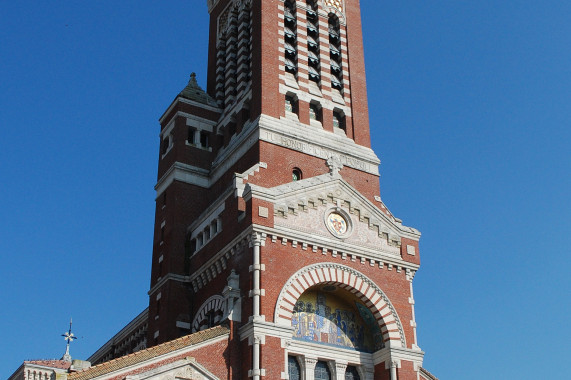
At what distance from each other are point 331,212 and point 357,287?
141 inches

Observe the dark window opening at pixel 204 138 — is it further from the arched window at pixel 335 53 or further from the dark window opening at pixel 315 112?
the arched window at pixel 335 53

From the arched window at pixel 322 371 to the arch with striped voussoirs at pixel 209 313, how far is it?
15.1ft

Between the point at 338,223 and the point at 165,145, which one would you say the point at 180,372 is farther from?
the point at 165,145

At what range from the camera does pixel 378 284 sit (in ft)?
115

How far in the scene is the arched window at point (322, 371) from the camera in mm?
33094

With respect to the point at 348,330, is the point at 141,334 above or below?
above

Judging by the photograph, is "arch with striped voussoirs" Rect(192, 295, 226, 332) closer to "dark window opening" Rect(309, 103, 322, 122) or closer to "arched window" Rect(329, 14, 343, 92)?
"dark window opening" Rect(309, 103, 322, 122)

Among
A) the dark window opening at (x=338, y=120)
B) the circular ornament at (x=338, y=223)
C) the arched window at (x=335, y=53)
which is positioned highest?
the arched window at (x=335, y=53)

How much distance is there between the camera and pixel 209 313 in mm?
36156

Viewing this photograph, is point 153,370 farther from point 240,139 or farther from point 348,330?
point 240,139

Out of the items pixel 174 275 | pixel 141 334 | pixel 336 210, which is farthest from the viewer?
pixel 141 334

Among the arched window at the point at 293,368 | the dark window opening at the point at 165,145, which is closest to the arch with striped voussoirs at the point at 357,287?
the arched window at the point at 293,368

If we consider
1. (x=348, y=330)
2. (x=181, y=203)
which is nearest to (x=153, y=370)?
(x=348, y=330)

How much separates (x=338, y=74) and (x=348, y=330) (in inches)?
630
